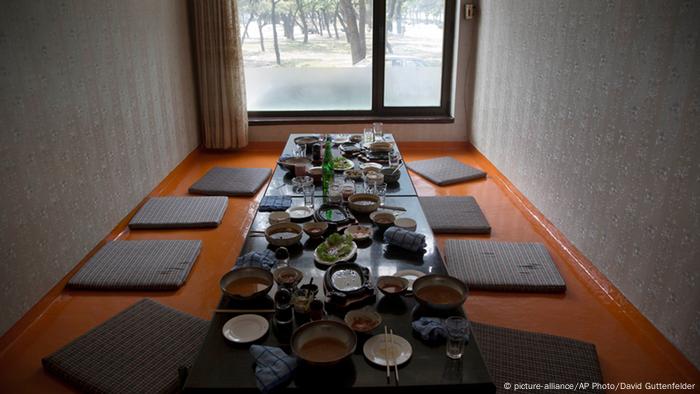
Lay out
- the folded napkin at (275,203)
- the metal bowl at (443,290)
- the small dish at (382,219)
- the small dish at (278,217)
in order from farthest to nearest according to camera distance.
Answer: the folded napkin at (275,203) → the small dish at (278,217) → the small dish at (382,219) → the metal bowl at (443,290)

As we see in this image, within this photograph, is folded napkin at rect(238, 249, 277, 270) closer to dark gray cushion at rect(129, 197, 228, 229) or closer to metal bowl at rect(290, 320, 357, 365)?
metal bowl at rect(290, 320, 357, 365)

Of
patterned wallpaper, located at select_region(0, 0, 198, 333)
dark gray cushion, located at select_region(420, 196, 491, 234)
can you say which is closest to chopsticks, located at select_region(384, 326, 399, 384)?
patterned wallpaper, located at select_region(0, 0, 198, 333)

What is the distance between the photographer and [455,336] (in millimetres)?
1490

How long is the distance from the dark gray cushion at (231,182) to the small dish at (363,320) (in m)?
2.67

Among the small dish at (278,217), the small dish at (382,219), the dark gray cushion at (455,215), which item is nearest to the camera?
the small dish at (382,219)

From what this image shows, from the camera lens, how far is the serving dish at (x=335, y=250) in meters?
1.97

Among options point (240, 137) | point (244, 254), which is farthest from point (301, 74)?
point (244, 254)

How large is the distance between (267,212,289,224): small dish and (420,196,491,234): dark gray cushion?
135cm

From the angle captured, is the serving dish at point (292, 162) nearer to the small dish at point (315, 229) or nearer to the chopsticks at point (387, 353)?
the small dish at point (315, 229)

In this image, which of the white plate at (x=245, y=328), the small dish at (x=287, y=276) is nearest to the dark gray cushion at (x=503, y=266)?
the small dish at (x=287, y=276)

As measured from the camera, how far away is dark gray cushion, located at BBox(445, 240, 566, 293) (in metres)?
2.76

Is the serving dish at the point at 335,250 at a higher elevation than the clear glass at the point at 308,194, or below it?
below

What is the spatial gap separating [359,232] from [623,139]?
4.73 ft

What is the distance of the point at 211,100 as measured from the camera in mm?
5176
